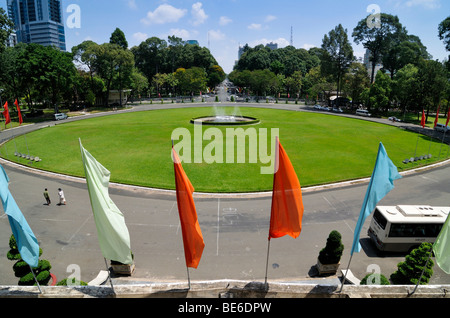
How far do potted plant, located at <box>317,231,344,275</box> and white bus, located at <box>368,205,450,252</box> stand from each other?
3189 millimetres

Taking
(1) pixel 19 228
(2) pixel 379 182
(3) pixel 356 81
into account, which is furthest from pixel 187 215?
(3) pixel 356 81

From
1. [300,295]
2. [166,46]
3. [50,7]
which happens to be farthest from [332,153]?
[50,7]

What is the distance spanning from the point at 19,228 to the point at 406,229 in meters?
15.4

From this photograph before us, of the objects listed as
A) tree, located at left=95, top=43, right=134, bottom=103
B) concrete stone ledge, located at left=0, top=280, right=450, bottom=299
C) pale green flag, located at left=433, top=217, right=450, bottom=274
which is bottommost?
concrete stone ledge, located at left=0, top=280, right=450, bottom=299

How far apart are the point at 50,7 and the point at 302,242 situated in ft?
731

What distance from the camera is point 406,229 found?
521 inches

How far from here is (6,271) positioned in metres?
11.9

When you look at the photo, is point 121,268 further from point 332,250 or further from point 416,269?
point 416,269

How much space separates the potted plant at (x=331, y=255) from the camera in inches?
446

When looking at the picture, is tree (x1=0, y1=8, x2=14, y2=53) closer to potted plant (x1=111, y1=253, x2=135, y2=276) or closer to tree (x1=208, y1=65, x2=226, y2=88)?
potted plant (x1=111, y1=253, x2=135, y2=276)

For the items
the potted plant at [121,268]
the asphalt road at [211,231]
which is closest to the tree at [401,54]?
the asphalt road at [211,231]

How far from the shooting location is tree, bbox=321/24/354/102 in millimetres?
62969

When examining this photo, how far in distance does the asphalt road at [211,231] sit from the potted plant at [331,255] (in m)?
0.57

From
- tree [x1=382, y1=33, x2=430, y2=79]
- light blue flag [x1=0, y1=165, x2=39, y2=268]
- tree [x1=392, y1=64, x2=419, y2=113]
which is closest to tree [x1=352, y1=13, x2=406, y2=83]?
tree [x1=382, y1=33, x2=430, y2=79]
